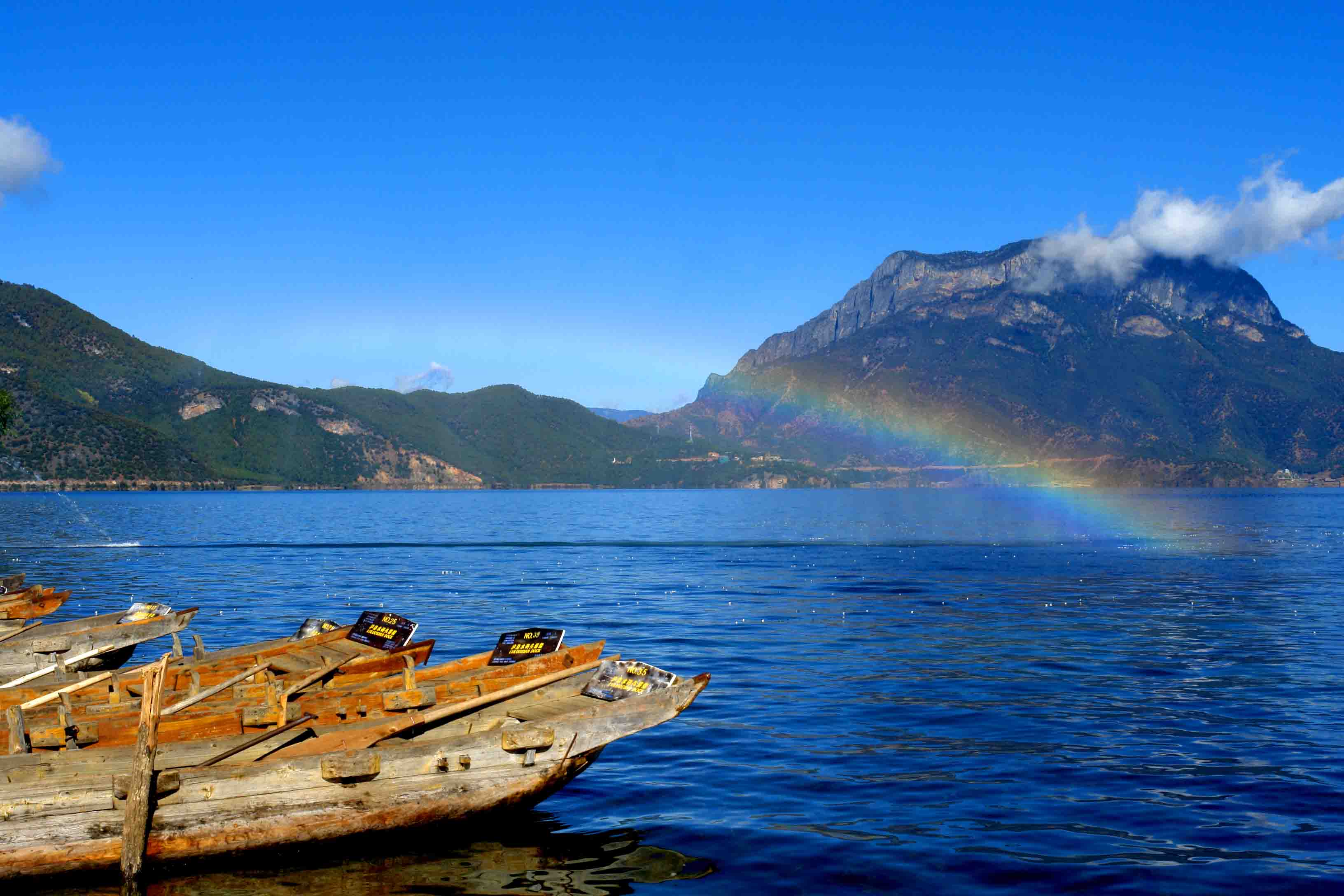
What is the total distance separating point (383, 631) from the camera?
74.9 ft

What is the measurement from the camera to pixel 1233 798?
18719 millimetres

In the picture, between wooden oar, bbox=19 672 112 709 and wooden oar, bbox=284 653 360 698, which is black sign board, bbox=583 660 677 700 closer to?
wooden oar, bbox=284 653 360 698

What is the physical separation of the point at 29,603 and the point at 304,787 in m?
25.6

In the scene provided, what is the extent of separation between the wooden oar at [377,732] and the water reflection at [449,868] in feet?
4.53

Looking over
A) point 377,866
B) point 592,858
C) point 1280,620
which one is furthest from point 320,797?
point 1280,620

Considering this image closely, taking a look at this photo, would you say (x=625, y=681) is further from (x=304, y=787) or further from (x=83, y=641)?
(x=83, y=641)

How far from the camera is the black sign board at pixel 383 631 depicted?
22.5m

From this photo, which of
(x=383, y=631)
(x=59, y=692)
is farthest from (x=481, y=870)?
(x=383, y=631)

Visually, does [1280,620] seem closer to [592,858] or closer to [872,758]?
[872,758]

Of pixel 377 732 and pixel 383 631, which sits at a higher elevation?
pixel 383 631

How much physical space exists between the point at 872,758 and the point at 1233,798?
6496 mm

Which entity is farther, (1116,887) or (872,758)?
(872,758)

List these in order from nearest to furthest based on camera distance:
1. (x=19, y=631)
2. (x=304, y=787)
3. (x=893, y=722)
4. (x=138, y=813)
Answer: (x=138, y=813) < (x=304, y=787) < (x=893, y=722) < (x=19, y=631)

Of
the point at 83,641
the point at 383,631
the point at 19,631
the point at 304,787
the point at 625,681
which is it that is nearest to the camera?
the point at 304,787
